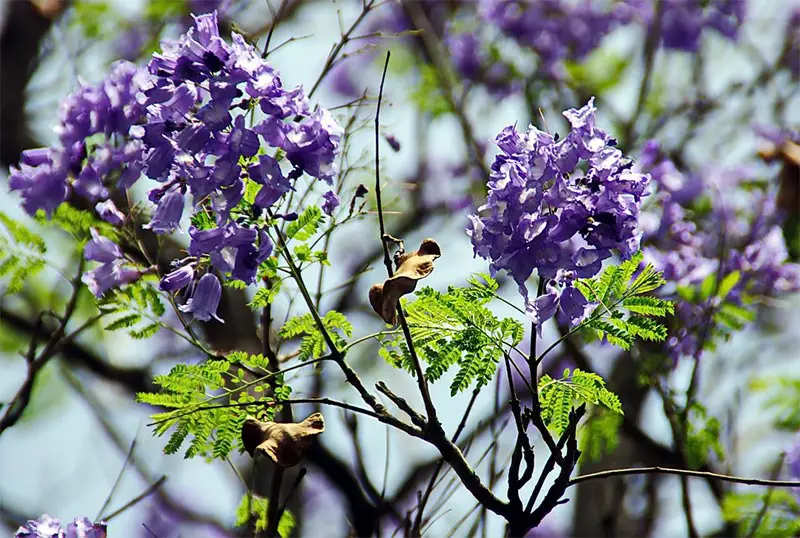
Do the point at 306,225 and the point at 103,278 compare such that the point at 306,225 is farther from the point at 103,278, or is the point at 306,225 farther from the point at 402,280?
the point at 103,278

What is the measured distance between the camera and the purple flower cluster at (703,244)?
12.1 ft

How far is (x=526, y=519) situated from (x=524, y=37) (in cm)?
490

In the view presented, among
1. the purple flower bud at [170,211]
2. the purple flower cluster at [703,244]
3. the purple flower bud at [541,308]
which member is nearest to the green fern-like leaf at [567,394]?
the purple flower bud at [541,308]

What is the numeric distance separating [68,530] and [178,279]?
27.1 inches

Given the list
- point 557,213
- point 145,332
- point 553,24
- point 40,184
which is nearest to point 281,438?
point 557,213

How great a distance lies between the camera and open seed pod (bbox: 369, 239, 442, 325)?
1.94 metres

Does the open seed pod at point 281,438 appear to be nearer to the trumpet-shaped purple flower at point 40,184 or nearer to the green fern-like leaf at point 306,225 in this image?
the green fern-like leaf at point 306,225

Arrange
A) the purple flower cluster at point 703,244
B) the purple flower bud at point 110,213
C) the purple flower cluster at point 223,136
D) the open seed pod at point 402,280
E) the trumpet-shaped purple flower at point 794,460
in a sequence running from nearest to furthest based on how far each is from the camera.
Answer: the open seed pod at point 402,280
the purple flower cluster at point 223,136
the purple flower bud at point 110,213
the trumpet-shaped purple flower at point 794,460
the purple flower cluster at point 703,244

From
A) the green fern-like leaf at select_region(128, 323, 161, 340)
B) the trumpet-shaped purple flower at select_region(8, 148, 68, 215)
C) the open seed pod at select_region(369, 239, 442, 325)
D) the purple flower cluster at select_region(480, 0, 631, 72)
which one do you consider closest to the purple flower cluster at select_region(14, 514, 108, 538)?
the green fern-like leaf at select_region(128, 323, 161, 340)

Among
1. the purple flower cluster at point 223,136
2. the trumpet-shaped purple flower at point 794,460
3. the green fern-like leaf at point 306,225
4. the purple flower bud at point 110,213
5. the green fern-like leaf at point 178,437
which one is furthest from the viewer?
the trumpet-shaped purple flower at point 794,460

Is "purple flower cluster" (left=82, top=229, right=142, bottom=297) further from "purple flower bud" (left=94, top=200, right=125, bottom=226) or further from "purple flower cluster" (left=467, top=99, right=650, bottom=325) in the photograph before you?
"purple flower cluster" (left=467, top=99, right=650, bottom=325)

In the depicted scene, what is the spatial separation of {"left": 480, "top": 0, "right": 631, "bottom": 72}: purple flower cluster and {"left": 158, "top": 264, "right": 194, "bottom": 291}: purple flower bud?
4.37m

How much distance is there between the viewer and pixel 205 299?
219cm

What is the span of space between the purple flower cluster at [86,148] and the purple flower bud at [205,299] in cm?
66
